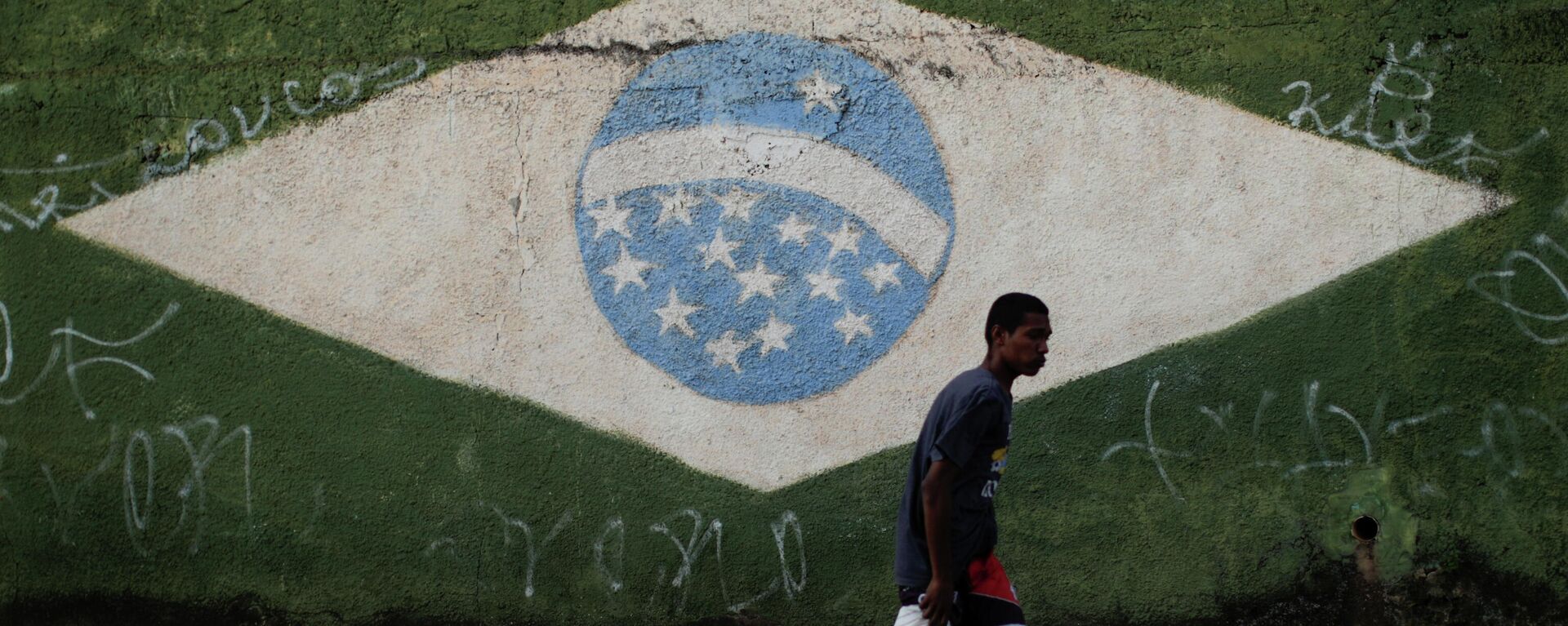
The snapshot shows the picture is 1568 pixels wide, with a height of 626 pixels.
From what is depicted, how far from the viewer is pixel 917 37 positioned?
5.23 m

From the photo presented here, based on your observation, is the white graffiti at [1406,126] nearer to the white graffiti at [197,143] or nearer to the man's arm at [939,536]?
the man's arm at [939,536]

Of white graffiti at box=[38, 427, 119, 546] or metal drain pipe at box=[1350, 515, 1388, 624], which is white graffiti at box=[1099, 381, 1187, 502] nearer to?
metal drain pipe at box=[1350, 515, 1388, 624]

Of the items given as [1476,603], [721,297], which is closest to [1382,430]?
[1476,603]

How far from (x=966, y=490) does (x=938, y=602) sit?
0.34 metres

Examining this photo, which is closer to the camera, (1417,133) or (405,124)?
(1417,133)

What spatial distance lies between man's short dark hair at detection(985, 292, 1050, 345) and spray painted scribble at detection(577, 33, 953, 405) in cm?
155

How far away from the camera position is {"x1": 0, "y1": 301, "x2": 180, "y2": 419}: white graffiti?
5.58 meters

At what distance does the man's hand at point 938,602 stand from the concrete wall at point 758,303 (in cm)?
183

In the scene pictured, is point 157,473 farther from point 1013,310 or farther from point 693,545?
point 1013,310

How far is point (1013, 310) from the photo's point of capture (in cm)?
366

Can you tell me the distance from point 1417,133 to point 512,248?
12.1 ft

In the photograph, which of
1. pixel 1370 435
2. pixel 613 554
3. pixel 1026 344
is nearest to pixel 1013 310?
pixel 1026 344

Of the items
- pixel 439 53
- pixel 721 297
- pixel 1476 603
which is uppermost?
pixel 439 53

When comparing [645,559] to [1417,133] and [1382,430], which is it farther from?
[1417,133]
